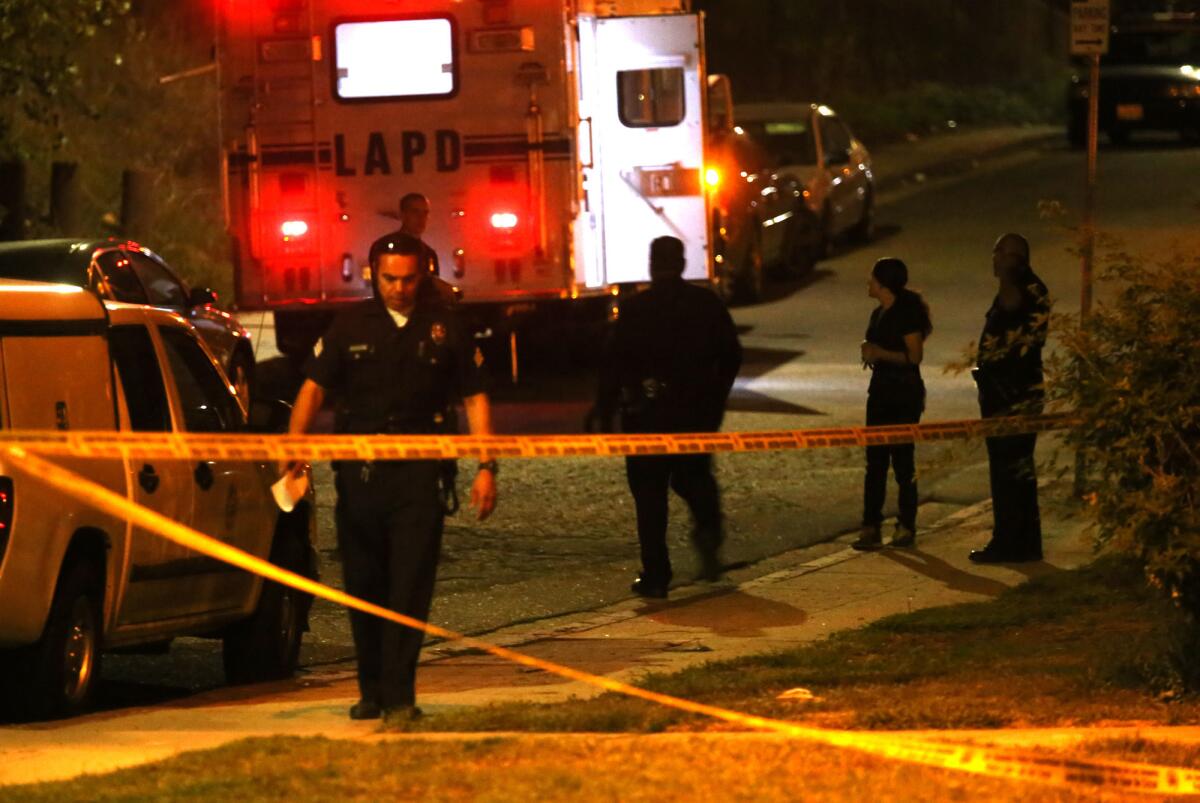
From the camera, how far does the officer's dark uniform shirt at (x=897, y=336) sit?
38.8ft

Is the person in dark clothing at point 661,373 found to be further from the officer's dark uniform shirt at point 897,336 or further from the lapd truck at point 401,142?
the lapd truck at point 401,142

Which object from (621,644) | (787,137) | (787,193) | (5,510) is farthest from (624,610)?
(787,137)

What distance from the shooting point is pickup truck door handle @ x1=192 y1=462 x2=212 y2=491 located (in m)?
8.46

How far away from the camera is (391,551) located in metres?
7.29

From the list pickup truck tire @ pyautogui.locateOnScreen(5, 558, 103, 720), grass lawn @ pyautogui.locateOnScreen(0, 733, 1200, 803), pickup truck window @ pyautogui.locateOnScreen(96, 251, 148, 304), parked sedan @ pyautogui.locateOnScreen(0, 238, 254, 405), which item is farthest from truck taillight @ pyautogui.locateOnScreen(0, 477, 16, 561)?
pickup truck window @ pyautogui.locateOnScreen(96, 251, 148, 304)

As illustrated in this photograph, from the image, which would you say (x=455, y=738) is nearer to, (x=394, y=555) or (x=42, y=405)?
(x=394, y=555)

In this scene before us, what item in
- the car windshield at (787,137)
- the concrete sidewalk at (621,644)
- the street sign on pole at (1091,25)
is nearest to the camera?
the concrete sidewalk at (621,644)

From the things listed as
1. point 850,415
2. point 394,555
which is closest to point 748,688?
point 394,555

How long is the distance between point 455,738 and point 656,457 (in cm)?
405

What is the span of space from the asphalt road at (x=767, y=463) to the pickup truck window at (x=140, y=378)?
3.97 feet

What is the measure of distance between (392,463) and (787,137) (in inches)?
722

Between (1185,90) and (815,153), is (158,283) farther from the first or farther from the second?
(1185,90)

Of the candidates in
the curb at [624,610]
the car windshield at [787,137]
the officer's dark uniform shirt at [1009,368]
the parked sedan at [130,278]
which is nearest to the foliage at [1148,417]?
the curb at [624,610]

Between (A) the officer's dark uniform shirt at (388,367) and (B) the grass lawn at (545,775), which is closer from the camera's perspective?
(B) the grass lawn at (545,775)
